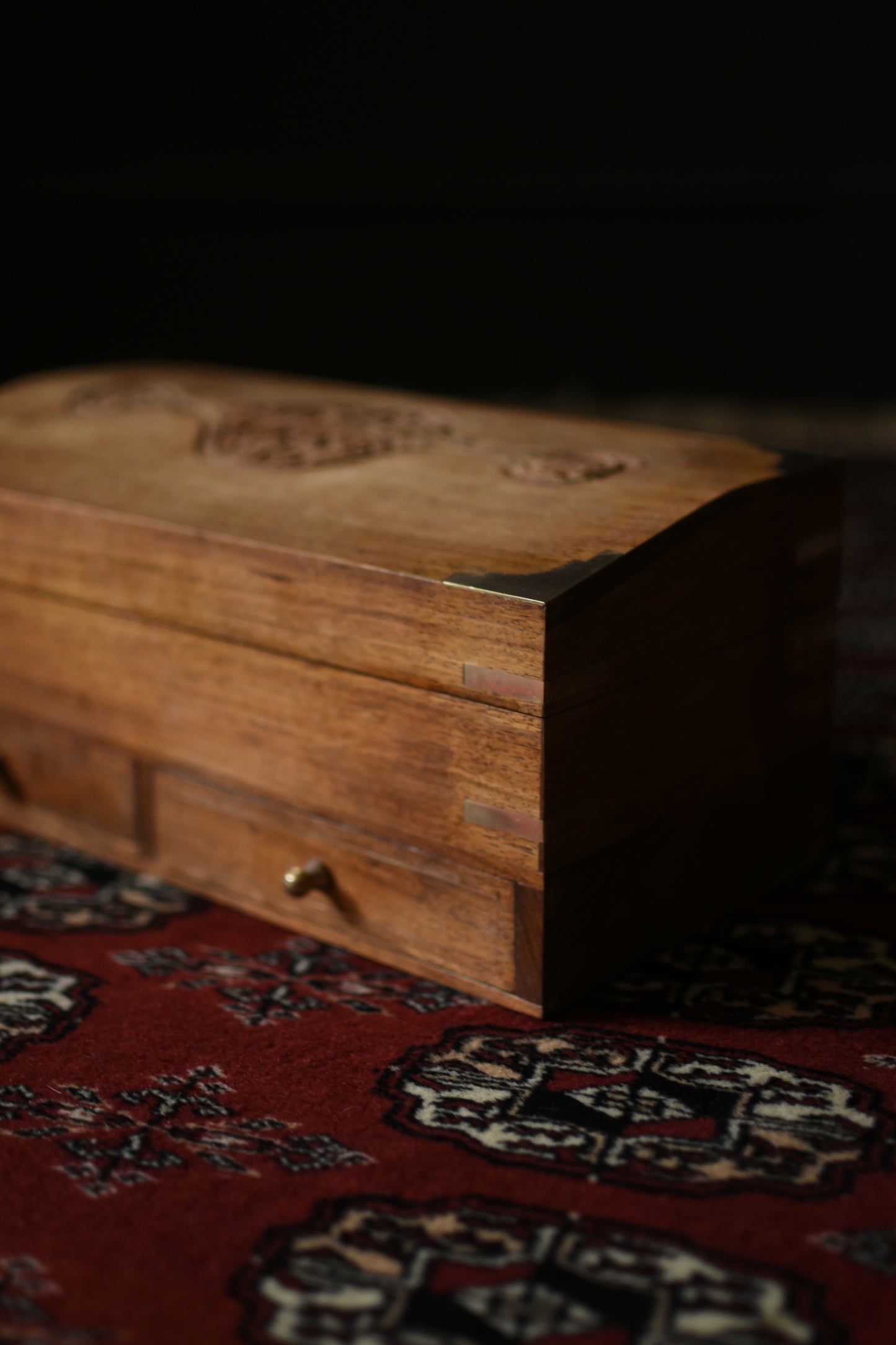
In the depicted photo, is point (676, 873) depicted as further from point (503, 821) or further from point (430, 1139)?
point (430, 1139)

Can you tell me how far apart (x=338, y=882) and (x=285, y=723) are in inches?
7.8

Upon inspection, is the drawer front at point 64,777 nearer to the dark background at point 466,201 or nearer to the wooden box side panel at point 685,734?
the wooden box side panel at point 685,734

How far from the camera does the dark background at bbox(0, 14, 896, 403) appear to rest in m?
4.80

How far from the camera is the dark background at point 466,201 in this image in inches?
189

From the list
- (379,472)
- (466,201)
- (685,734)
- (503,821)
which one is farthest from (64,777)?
(466,201)

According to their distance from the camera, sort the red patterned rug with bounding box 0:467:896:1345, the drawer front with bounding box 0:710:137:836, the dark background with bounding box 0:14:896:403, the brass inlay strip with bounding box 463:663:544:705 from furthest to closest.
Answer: the dark background with bounding box 0:14:896:403 < the drawer front with bounding box 0:710:137:836 < the brass inlay strip with bounding box 463:663:544:705 < the red patterned rug with bounding box 0:467:896:1345

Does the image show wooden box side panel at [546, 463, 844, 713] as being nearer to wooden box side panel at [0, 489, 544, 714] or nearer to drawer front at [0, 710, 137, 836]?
wooden box side panel at [0, 489, 544, 714]

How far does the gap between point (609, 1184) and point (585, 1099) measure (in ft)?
0.49

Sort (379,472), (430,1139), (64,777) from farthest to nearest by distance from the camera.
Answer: (64,777), (379,472), (430,1139)

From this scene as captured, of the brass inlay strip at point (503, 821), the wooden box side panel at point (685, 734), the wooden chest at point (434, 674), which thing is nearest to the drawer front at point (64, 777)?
the wooden chest at point (434, 674)

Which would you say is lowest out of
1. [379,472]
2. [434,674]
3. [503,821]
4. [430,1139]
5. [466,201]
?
[430,1139]

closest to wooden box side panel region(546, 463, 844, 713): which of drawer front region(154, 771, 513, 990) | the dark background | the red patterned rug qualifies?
drawer front region(154, 771, 513, 990)

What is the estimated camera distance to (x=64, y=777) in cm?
208

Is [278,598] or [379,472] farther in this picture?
[379,472]
